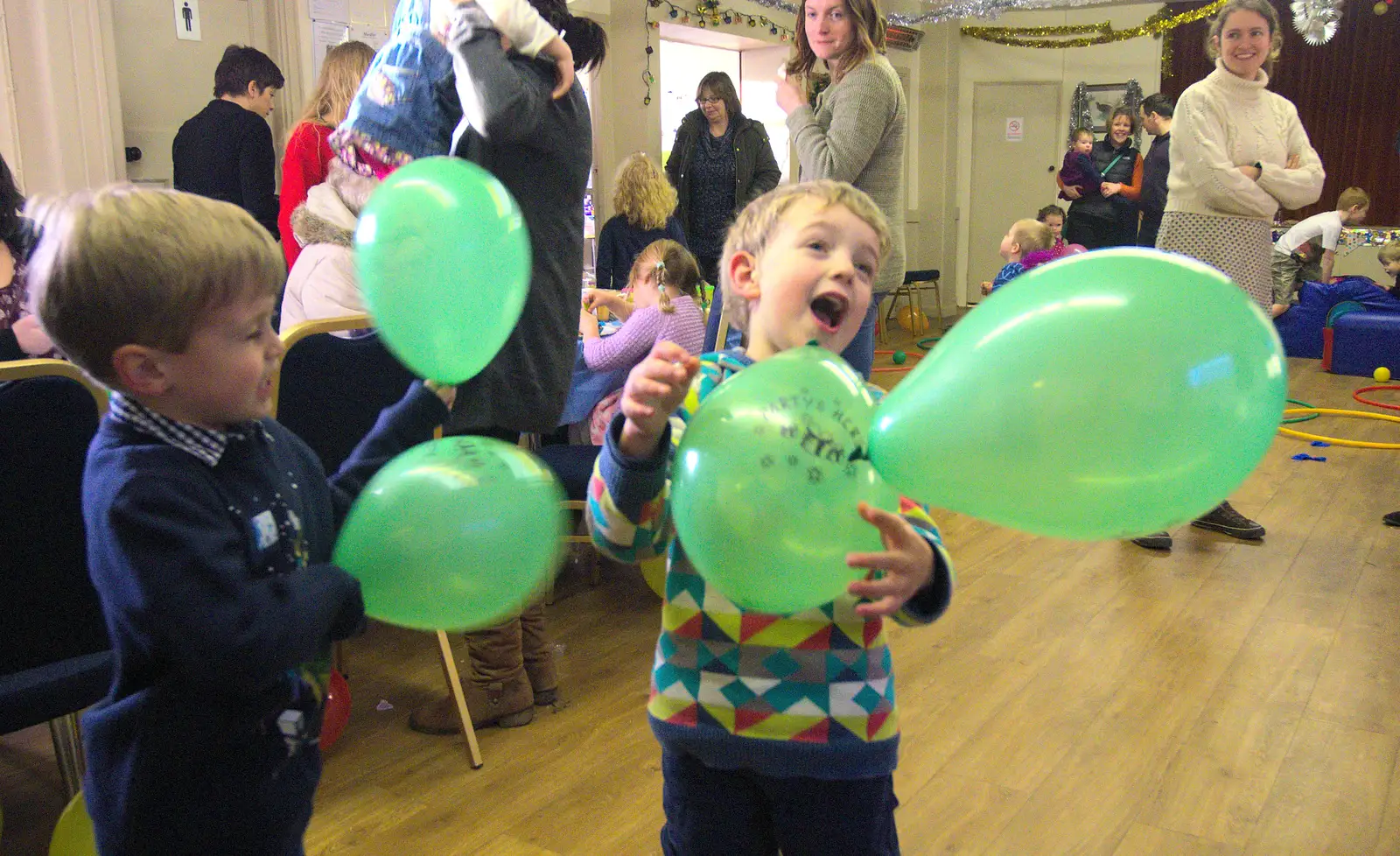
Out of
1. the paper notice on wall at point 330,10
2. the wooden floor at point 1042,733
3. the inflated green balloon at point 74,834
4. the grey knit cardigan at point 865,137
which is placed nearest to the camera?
the inflated green balloon at point 74,834

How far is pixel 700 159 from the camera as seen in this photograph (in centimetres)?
495

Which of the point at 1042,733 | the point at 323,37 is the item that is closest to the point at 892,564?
the point at 1042,733

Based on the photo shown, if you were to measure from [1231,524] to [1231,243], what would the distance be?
0.89 metres

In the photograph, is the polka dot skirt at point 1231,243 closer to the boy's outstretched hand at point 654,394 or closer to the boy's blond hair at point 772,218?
the boy's blond hair at point 772,218

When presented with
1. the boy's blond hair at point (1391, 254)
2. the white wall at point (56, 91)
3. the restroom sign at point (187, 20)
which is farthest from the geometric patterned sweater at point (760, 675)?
the boy's blond hair at point (1391, 254)

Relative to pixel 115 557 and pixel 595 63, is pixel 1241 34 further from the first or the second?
pixel 115 557

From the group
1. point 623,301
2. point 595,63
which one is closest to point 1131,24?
point 623,301

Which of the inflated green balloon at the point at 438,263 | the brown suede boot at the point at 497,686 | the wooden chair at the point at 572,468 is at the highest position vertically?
the inflated green balloon at the point at 438,263

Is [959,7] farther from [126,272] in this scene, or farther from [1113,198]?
[126,272]

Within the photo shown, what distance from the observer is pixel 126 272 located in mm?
843

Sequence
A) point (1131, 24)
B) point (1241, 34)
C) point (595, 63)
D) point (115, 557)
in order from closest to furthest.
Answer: point (115, 557) < point (595, 63) < point (1241, 34) < point (1131, 24)

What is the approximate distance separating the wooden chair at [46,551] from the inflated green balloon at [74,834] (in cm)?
14

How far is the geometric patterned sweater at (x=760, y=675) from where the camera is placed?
98 cm

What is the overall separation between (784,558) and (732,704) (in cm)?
21
